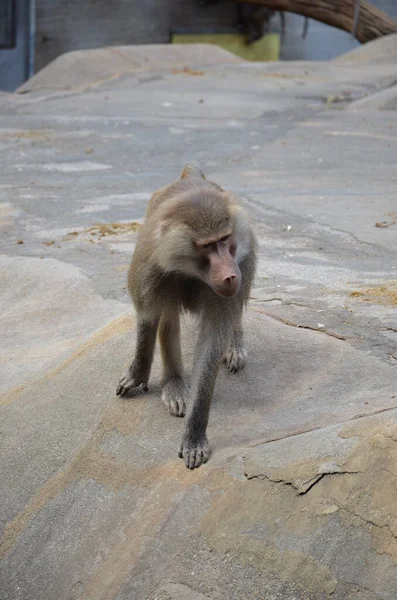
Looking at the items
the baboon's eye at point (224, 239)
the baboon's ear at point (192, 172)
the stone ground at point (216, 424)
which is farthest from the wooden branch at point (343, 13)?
A: the baboon's eye at point (224, 239)

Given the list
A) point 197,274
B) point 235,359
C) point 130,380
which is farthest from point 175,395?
point 197,274

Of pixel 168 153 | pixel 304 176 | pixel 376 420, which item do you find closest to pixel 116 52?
pixel 168 153

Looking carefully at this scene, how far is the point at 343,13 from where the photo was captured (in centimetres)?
1591

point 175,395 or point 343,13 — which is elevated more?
point 175,395

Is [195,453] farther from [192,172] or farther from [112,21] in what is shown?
[112,21]

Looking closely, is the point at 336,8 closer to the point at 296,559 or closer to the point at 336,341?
the point at 336,341

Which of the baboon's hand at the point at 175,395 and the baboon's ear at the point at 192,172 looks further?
the baboon's ear at the point at 192,172

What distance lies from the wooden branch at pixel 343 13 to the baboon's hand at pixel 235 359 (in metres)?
12.9

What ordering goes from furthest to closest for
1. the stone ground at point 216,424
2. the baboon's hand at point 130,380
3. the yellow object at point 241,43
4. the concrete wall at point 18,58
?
1. the yellow object at point 241,43
2. the concrete wall at point 18,58
3. the baboon's hand at point 130,380
4. the stone ground at point 216,424

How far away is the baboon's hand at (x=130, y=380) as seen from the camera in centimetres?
379

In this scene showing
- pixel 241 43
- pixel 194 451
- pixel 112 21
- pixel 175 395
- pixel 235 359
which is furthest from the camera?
pixel 241 43

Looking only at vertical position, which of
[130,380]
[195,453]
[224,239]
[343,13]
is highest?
[224,239]

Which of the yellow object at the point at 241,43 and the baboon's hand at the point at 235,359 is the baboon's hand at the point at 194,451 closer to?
the baboon's hand at the point at 235,359

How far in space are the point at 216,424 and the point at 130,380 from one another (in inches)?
17.5
